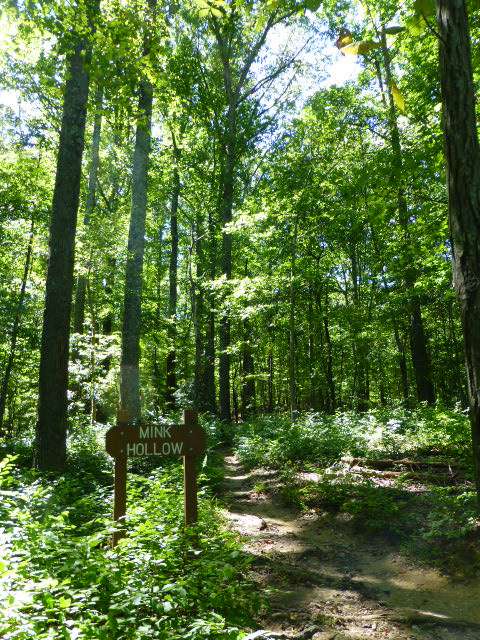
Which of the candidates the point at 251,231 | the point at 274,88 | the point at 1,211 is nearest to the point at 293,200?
the point at 251,231

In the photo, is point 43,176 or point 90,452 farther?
point 43,176

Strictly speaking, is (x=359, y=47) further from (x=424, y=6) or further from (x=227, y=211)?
(x=227, y=211)

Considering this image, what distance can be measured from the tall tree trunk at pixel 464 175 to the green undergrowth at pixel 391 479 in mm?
2378

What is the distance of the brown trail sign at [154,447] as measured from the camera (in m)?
5.00

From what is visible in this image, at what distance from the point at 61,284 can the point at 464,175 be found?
6.59 meters

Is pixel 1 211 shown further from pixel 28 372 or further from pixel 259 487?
pixel 259 487

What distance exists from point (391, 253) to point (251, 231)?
439 centimetres

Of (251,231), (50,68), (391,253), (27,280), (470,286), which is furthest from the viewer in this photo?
(27,280)

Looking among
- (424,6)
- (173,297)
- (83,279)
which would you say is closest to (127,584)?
(424,6)

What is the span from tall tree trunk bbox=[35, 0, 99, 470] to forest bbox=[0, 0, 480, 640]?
0.03 m

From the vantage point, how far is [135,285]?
12852 mm

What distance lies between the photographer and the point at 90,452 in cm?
929

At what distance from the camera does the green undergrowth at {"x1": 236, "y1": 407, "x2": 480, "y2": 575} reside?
5477mm

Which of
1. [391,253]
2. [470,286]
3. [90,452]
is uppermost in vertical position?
[391,253]
